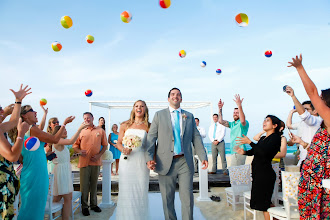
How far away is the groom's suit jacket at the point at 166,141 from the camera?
3.62 m

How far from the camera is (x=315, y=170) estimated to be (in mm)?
2227

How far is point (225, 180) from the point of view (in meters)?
7.60

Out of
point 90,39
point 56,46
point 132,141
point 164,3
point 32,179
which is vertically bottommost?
point 32,179

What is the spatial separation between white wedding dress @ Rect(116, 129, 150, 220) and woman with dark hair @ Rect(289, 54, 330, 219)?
230cm

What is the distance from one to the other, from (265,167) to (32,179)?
320cm

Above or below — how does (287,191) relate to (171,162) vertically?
below

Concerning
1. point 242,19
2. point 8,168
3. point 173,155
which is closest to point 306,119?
point 173,155

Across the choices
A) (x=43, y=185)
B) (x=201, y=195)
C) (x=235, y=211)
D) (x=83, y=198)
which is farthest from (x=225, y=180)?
(x=43, y=185)

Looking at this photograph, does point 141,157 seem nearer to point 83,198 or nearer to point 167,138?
point 167,138

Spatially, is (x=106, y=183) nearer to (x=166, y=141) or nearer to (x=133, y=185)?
(x=133, y=185)

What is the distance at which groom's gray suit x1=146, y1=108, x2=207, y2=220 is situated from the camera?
141 inches

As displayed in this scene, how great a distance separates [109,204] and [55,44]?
415 cm

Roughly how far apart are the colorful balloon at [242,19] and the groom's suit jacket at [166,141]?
2970 mm

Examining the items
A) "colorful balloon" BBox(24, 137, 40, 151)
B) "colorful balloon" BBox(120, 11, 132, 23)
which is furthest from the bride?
"colorful balloon" BBox(120, 11, 132, 23)
